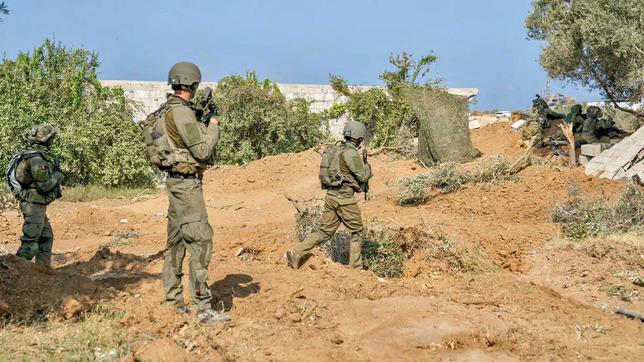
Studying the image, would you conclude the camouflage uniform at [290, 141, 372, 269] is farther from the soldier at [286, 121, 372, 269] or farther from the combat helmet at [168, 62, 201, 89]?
the combat helmet at [168, 62, 201, 89]

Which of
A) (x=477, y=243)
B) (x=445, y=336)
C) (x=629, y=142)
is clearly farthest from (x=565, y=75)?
(x=445, y=336)

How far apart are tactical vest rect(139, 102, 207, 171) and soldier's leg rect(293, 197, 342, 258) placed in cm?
231

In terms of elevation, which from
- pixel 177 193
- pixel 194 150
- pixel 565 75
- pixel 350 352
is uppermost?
pixel 565 75

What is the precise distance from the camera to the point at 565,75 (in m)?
18.3

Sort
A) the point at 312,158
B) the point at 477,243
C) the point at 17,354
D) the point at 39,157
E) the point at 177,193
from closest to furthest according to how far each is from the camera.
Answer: the point at 17,354 < the point at 177,193 < the point at 39,157 < the point at 477,243 < the point at 312,158

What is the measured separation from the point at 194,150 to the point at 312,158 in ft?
40.0

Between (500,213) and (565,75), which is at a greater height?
(565,75)

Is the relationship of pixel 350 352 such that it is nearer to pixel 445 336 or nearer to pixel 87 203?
pixel 445 336

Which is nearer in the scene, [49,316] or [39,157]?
[49,316]

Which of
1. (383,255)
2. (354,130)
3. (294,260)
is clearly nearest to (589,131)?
(383,255)

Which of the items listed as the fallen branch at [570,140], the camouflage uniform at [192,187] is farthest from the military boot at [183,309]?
the fallen branch at [570,140]

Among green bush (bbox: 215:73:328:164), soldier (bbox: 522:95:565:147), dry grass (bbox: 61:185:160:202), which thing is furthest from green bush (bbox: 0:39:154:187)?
soldier (bbox: 522:95:565:147)

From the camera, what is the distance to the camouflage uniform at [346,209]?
23.8 ft

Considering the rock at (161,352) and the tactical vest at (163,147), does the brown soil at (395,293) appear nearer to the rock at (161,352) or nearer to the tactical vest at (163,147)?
the rock at (161,352)
